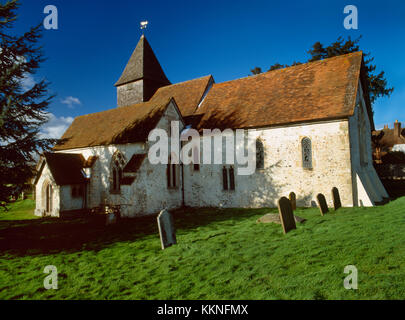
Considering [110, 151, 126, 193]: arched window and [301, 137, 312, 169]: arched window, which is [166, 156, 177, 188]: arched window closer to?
[110, 151, 126, 193]: arched window

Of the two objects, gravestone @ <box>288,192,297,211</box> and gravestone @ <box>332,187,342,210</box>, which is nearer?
gravestone @ <box>332,187,342,210</box>

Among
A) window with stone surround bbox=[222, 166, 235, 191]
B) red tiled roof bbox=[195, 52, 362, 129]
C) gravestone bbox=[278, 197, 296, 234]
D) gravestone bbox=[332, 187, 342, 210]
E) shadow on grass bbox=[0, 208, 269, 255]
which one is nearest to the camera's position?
gravestone bbox=[278, 197, 296, 234]

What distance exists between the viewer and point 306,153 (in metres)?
14.9

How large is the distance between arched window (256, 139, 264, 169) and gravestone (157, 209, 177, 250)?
29.7 feet

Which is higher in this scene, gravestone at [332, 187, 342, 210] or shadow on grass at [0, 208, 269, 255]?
gravestone at [332, 187, 342, 210]

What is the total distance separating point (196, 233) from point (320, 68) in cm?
1482

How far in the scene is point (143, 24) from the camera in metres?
27.1

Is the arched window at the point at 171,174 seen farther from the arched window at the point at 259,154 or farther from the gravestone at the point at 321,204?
the gravestone at the point at 321,204

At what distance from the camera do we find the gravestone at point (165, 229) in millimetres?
8398

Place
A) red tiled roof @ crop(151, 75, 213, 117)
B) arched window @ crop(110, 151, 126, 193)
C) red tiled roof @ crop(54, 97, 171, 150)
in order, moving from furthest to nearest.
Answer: red tiled roof @ crop(151, 75, 213, 117) < arched window @ crop(110, 151, 126, 193) < red tiled roof @ crop(54, 97, 171, 150)

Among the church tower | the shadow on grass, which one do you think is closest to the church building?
the shadow on grass

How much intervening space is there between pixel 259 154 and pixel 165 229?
9726 mm

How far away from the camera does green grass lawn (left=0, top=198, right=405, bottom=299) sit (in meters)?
4.95
